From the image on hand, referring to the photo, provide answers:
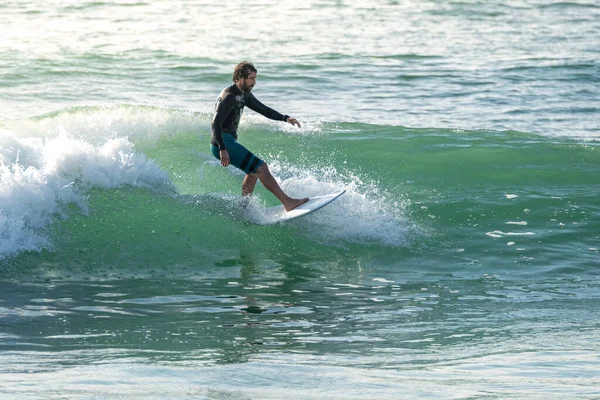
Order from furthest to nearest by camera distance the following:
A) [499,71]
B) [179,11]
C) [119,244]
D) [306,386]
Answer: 1. [179,11]
2. [499,71]
3. [119,244]
4. [306,386]

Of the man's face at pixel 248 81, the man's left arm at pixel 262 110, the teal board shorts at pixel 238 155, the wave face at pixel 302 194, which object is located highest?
the man's face at pixel 248 81

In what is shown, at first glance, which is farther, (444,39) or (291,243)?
(444,39)

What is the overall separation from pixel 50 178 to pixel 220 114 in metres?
2.23

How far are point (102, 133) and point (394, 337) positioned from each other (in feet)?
28.6

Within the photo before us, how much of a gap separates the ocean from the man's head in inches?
62.1

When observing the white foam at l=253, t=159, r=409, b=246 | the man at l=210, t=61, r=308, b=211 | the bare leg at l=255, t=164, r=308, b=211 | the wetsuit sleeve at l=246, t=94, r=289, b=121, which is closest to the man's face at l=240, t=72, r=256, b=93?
the man at l=210, t=61, r=308, b=211

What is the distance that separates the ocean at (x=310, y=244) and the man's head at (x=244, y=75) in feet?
5.18

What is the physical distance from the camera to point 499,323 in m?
7.96

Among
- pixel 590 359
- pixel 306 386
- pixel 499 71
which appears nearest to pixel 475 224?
pixel 590 359

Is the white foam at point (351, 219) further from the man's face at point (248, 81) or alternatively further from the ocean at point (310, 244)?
the man's face at point (248, 81)

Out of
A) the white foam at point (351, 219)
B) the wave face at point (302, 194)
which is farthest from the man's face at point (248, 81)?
the white foam at point (351, 219)

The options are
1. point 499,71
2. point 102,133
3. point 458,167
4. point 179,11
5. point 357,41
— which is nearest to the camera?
point 458,167

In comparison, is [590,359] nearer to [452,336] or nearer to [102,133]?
[452,336]

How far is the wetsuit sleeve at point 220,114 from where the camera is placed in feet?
32.8
